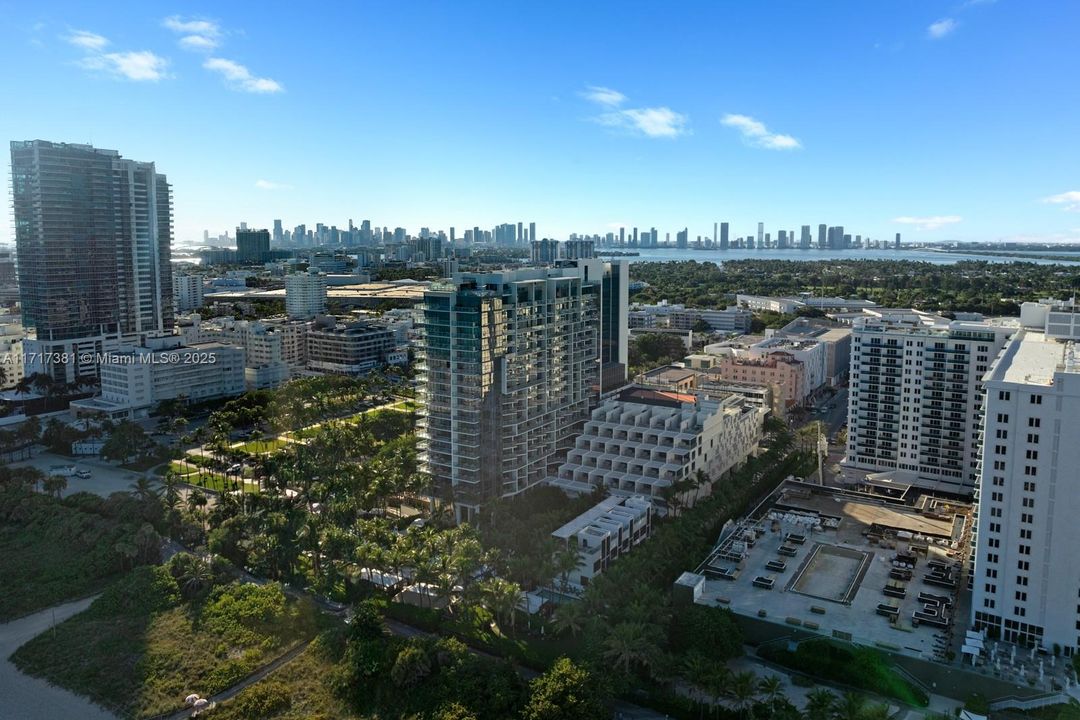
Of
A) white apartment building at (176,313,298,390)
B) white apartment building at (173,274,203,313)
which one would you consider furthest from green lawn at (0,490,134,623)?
white apartment building at (173,274,203,313)

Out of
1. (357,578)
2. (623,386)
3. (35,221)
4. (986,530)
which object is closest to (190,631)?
(357,578)

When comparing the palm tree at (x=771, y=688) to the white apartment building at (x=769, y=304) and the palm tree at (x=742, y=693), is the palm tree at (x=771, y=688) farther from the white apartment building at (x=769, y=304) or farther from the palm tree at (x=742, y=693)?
the white apartment building at (x=769, y=304)

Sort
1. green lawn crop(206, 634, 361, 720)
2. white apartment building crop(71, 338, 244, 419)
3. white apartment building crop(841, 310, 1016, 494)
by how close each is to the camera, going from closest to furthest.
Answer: green lawn crop(206, 634, 361, 720) → white apartment building crop(841, 310, 1016, 494) → white apartment building crop(71, 338, 244, 419)

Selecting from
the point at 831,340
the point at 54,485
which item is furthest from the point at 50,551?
the point at 831,340

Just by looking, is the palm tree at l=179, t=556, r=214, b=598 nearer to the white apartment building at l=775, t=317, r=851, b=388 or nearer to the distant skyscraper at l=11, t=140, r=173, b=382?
the distant skyscraper at l=11, t=140, r=173, b=382

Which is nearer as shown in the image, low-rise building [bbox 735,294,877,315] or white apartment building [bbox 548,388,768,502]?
white apartment building [bbox 548,388,768,502]

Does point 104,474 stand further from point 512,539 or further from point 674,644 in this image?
point 674,644
